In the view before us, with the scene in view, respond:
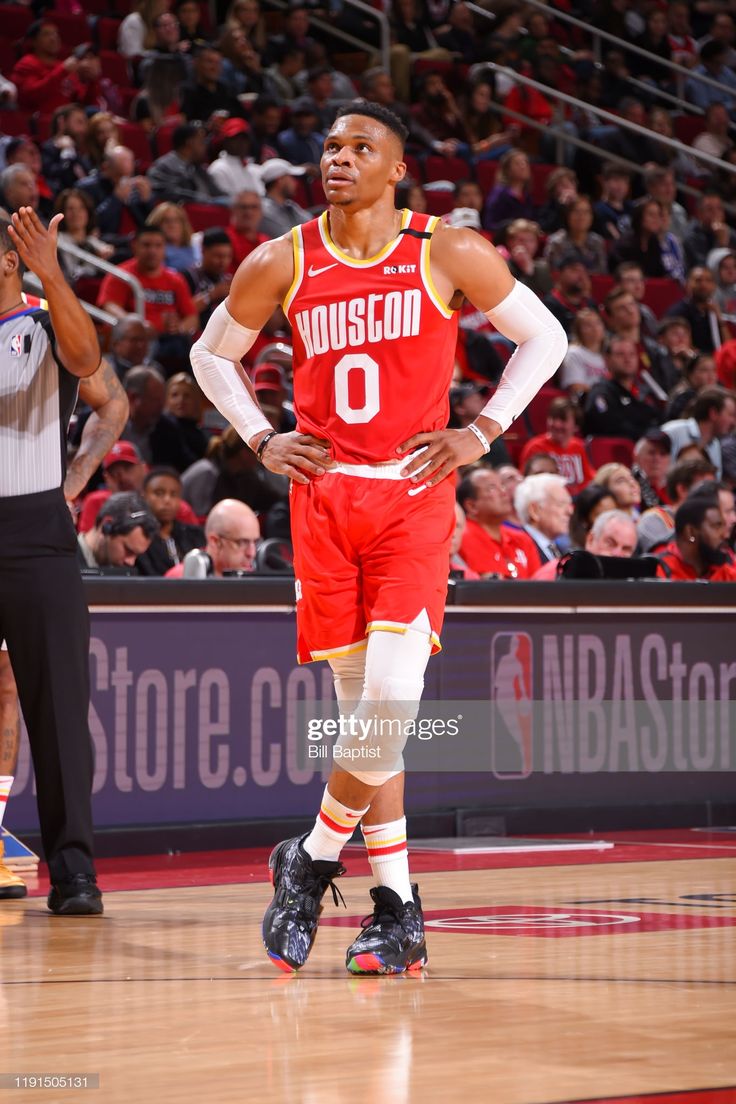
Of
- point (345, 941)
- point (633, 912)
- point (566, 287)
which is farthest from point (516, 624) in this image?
point (566, 287)

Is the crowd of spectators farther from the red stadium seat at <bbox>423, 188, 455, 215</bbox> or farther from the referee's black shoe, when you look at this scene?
the referee's black shoe

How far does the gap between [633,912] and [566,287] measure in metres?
9.38

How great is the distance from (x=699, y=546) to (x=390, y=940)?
5.25m

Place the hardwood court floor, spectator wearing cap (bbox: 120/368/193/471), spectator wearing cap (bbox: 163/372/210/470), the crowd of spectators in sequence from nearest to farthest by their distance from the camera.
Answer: the hardwood court floor, the crowd of spectators, spectator wearing cap (bbox: 120/368/193/471), spectator wearing cap (bbox: 163/372/210/470)

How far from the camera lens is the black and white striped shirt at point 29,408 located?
566 centimetres

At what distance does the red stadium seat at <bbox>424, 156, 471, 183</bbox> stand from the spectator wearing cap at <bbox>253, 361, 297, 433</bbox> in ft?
17.6

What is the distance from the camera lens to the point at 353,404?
15.1 ft

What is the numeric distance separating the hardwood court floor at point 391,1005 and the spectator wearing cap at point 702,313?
9.56 m

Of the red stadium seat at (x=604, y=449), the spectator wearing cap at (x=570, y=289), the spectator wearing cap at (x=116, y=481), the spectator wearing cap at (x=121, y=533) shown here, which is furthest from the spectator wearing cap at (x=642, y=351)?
the spectator wearing cap at (x=121, y=533)

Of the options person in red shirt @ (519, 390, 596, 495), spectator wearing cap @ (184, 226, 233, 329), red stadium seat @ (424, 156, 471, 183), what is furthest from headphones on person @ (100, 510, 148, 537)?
red stadium seat @ (424, 156, 471, 183)

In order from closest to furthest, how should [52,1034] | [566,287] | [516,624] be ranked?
[52,1034]
[516,624]
[566,287]

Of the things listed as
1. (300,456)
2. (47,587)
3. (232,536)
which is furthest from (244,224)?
(300,456)

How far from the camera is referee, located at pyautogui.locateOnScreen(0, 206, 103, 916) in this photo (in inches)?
222

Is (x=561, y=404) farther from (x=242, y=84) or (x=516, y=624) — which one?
(x=242, y=84)
